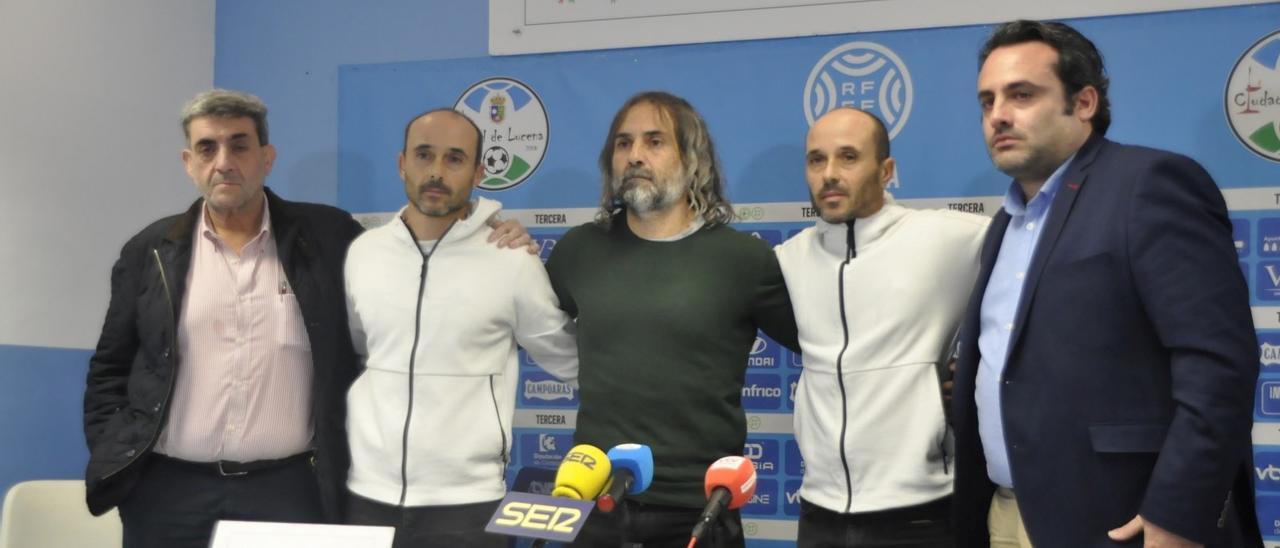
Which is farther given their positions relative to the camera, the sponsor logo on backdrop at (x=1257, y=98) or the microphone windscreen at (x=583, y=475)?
the sponsor logo on backdrop at (x=1257, y=98)

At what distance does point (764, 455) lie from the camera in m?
3.80

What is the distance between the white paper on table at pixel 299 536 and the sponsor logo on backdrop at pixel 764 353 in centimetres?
188

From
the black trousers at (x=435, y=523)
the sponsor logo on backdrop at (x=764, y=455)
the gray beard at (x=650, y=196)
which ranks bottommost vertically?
the black trousers at (x=435, y=523)

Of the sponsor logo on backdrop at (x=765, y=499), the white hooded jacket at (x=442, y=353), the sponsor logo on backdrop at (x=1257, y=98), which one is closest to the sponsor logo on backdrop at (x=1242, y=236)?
the sponsor logo on backdrop at (x=1257, y=98)

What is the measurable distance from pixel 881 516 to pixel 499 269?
4.00 feet

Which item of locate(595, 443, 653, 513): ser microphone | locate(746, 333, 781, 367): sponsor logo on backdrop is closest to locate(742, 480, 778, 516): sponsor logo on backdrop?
locate(746, 333, 781, 367): sponsor logo on backdrop

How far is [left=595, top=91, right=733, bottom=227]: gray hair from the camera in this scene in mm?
3125

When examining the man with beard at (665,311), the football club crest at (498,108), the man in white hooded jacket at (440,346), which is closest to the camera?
the man with beard at (665,311)

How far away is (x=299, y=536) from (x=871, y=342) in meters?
1.41

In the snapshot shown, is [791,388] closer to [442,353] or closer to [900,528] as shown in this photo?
[900,528]

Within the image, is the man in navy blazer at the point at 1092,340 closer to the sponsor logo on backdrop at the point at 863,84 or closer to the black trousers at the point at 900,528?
the black trousers at the point at 900,528

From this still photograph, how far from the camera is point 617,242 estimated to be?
313cm

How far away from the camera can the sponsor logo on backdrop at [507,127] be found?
4102mm

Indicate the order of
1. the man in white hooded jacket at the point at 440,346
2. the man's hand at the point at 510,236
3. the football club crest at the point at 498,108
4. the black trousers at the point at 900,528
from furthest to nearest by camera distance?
the football club crest at the point at 498,108 → the man's hand at the point at 510,236 → the man in white hooded jacket at the point at 440,346 → the black trousers at the point at 900,528
